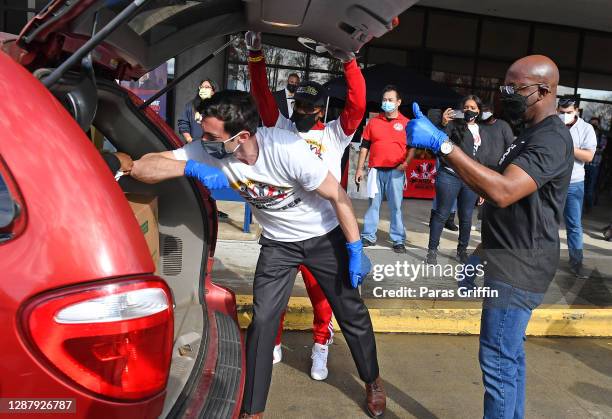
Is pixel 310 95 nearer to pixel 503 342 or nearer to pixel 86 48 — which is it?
pixel 503 342

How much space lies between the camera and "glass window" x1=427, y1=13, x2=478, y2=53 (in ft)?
39.9

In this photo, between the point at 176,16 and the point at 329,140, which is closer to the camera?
the point at 176,16

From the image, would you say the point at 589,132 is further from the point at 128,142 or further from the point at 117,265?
the point at 117,265

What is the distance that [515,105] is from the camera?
94.3 inches

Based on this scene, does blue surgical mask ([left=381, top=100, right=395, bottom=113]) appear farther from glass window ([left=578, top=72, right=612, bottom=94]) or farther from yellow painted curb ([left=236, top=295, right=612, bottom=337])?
glass window ([left=578, top=72, right=612, bottom=94])

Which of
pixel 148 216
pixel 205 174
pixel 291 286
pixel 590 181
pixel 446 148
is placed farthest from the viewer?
pixel 590 181

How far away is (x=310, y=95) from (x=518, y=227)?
1607 millimetres

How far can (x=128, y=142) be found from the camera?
279cm

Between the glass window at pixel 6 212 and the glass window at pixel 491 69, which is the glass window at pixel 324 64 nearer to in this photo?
the glass window at pixel 491 69

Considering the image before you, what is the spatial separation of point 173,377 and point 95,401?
29.5 inches

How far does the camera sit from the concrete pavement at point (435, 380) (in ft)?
10.4

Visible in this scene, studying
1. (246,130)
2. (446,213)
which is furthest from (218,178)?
(446,213)

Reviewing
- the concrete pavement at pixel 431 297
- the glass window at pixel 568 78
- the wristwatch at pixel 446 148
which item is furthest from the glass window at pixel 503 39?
the wristwatch at pixel 446 148

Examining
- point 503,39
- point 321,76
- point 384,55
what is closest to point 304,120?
point 321,76
